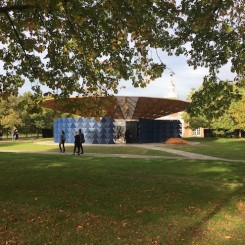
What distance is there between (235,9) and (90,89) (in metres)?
5.49

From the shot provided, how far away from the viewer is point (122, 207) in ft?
28.5

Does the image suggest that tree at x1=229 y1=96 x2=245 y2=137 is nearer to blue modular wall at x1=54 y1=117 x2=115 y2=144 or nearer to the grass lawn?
blue modular wall at x1=54 y1=117 x2=115 y2=144

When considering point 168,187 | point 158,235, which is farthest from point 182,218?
point 168,187

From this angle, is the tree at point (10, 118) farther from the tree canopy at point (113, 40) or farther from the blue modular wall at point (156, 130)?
the tree canopy at point (113, 40)

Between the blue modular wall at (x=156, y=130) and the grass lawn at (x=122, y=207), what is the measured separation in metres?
28.4

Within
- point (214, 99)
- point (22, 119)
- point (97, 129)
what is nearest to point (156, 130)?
point (97, 129)

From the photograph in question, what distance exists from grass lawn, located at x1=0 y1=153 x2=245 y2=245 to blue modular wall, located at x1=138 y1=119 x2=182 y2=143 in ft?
93.1

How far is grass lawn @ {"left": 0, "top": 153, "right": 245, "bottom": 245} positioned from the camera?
21.7ft

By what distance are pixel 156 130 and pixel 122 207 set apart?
121 ft

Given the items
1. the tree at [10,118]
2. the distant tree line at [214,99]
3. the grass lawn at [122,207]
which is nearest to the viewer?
the grass lawn at [122,207]

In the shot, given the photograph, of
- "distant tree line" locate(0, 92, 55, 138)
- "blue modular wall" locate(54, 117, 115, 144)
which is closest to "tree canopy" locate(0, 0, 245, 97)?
"blue modular wall" locate(54, 117, 115, 144)

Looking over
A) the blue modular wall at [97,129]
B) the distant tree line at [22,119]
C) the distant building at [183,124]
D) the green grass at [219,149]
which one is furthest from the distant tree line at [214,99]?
the distant building at [183,124]

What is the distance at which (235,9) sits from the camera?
11.3 meters

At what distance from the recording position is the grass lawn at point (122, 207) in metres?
6.62
